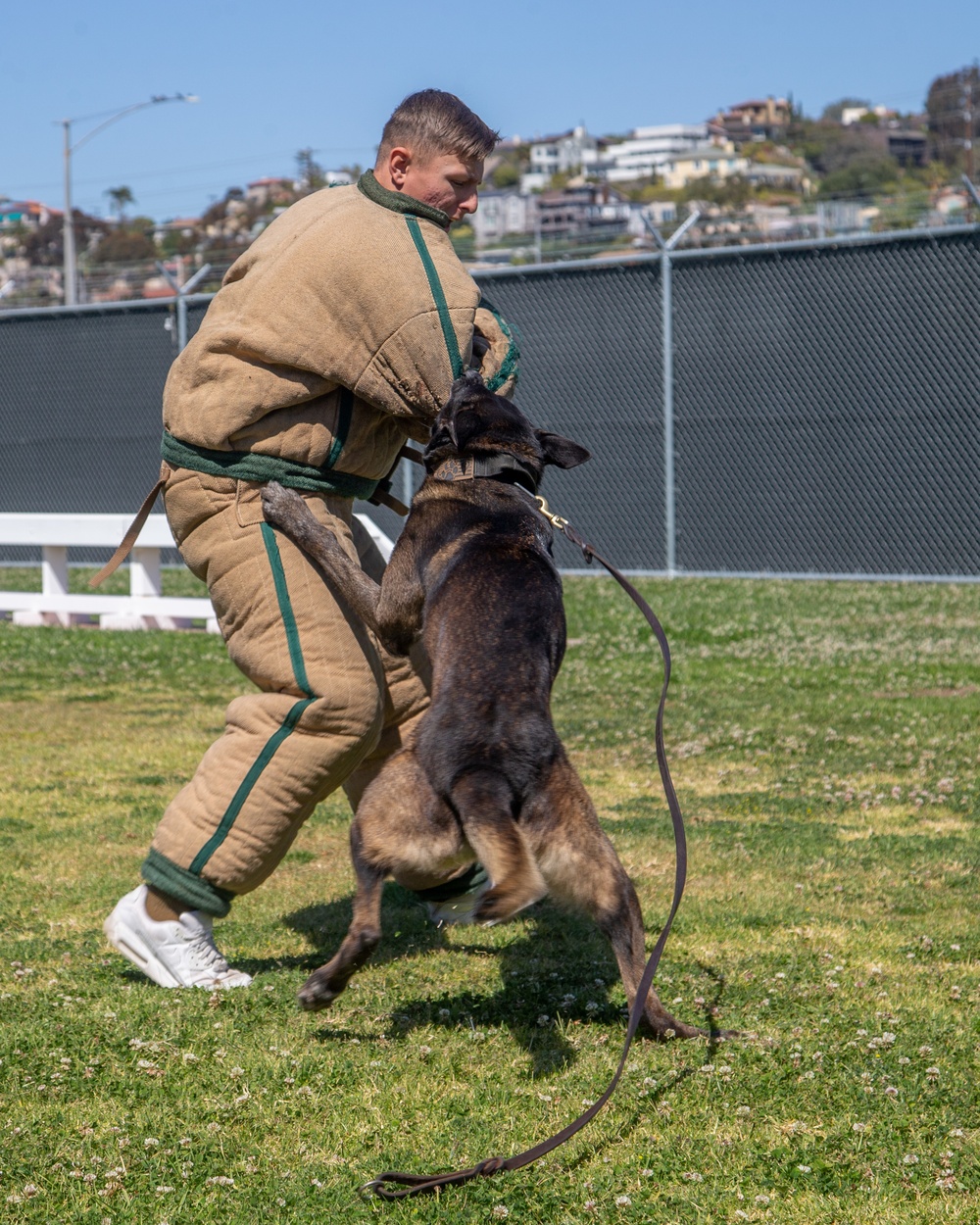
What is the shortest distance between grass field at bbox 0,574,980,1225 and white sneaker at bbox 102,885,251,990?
0.25ft

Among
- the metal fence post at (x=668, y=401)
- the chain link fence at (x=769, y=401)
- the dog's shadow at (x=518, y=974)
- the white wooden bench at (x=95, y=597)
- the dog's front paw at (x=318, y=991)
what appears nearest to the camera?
the dog's front paw at (x=318, y=991)

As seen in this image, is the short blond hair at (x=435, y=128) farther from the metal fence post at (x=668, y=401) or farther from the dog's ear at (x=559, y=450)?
the metal fence post at (x=668, y=401)

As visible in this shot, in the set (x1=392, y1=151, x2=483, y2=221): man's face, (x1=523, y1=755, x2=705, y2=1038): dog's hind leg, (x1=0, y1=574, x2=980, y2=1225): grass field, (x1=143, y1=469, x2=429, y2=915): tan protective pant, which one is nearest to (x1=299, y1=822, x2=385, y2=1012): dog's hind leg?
(x1=0, y1=574, x2=980, y2=1225): grass field

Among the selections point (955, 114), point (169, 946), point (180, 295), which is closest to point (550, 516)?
point (169, 946)

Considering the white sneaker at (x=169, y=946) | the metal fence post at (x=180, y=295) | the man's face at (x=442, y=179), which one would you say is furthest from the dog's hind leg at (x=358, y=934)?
the metal fence post at (x=180, y=295)

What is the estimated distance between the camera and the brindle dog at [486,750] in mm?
3262

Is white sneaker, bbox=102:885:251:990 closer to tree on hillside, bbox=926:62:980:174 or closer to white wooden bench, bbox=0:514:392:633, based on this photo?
white wooden bench, bbox=0:514:392:633

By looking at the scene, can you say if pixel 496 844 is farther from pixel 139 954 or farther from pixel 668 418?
pixel 668 418

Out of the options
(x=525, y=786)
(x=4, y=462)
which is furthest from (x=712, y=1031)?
(x=4, y=462)

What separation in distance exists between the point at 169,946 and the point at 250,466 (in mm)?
1390

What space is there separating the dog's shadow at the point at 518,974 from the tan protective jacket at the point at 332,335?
59.8 inches

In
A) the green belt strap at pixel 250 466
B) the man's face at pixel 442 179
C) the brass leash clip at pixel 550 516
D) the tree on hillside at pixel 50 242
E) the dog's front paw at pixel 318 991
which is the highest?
the tree on hillside at pixel 50 242

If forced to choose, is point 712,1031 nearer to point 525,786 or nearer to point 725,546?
point 525,786

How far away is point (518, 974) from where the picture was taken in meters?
4.15
